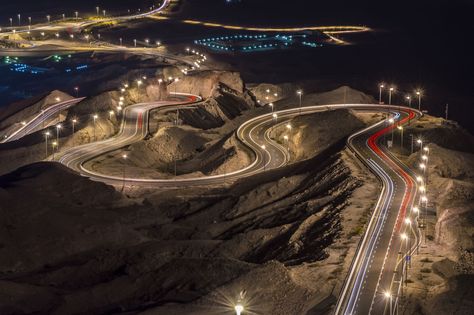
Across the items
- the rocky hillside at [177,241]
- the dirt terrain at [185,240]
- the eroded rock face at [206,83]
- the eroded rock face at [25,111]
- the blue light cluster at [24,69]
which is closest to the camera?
the dirt terrain at [185,240]

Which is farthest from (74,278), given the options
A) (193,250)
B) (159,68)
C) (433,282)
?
(159,68)

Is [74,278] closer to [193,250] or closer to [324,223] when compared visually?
[193,250]

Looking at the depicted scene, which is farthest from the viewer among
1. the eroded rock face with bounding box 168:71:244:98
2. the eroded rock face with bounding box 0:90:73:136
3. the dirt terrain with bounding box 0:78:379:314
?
the eroded rock face with bounding box 168:71:244:98

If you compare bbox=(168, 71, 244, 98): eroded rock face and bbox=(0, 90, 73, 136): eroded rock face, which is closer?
bbox=(0, 90, 73, 136): eroded rock face

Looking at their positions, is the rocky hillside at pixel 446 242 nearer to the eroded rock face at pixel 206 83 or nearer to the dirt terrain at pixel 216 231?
the dirt terrain at pixel 216 231

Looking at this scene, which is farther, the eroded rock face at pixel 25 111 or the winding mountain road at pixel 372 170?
the eroded rock face at pixel 25 111

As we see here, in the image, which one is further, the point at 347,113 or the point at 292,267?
the point at 347,113

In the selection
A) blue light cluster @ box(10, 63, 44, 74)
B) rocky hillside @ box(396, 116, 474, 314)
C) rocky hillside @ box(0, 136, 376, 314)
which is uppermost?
blue light cluster @ box(10, 63, 44, 74)

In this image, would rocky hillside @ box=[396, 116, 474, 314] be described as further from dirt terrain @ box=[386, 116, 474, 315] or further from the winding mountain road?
the winding mountain road

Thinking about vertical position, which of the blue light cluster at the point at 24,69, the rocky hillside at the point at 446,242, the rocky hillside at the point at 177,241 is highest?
the blue light cluster at the point at 24,69

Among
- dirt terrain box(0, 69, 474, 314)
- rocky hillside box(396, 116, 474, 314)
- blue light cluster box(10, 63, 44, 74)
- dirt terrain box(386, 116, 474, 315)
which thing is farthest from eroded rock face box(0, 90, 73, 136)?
rocky hillside box(396, 116, 474, 314)

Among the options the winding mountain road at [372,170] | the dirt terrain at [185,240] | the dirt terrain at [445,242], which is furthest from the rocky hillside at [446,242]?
the dirt terrain at [185,240]
